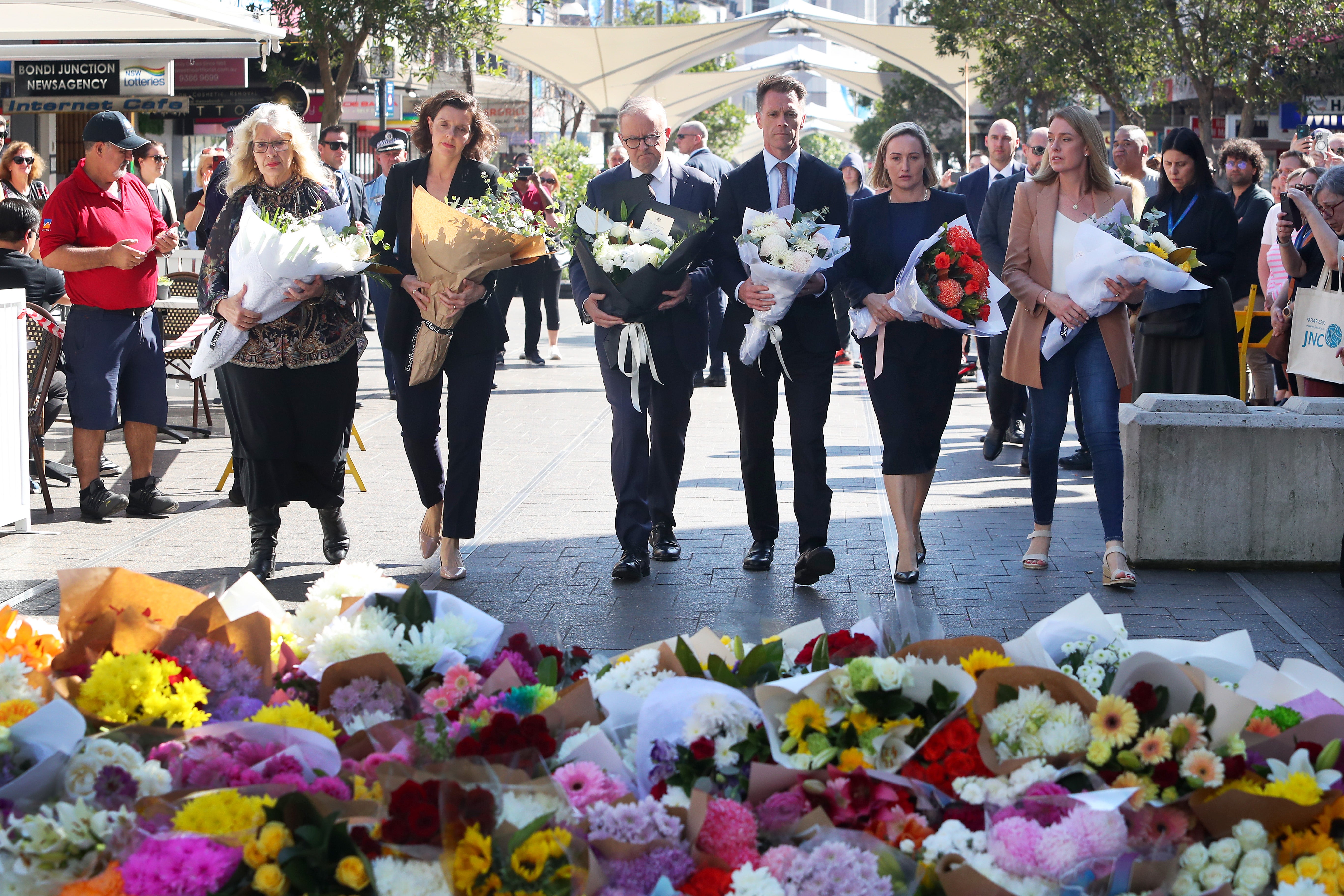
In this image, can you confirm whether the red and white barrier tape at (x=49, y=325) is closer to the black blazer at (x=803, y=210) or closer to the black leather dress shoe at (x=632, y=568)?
the black leather dress shoe at (x=632, y=568)

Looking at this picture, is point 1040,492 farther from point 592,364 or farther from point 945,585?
point 592,364

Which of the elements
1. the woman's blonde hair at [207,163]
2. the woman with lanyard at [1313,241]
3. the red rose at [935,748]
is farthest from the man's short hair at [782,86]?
the woman's blonde hair at [207,163]

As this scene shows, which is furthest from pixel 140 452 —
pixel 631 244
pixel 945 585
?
pixel 945 585

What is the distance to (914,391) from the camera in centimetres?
636

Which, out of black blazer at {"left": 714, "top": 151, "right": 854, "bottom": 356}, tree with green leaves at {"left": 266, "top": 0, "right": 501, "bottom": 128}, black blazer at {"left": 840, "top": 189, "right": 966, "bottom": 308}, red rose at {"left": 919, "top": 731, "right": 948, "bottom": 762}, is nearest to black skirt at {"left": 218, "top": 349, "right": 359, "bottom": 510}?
black blazer at {"left": 714, "top": 151, "right": 854, "bottom": 356}

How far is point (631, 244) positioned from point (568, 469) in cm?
330

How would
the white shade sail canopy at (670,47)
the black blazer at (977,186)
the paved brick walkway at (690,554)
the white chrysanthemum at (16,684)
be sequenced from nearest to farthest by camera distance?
the white chrysanthemum at (16,684) → the paved brick walkway at (690,554) → the black blazer at (977,186) → the white shade sail canopy at (670,47)

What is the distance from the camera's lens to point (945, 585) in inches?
249

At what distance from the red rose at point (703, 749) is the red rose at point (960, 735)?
39 cm

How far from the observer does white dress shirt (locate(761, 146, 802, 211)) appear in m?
6.23

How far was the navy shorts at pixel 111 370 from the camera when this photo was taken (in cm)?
757

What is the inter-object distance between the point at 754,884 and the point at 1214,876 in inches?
27.6

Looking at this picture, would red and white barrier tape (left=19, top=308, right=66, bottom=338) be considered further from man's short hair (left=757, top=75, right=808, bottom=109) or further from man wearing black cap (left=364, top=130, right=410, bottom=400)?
man's short hair (left=757, top=75, right=808, bottom=109)

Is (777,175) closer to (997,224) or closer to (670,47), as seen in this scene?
(997,224)
